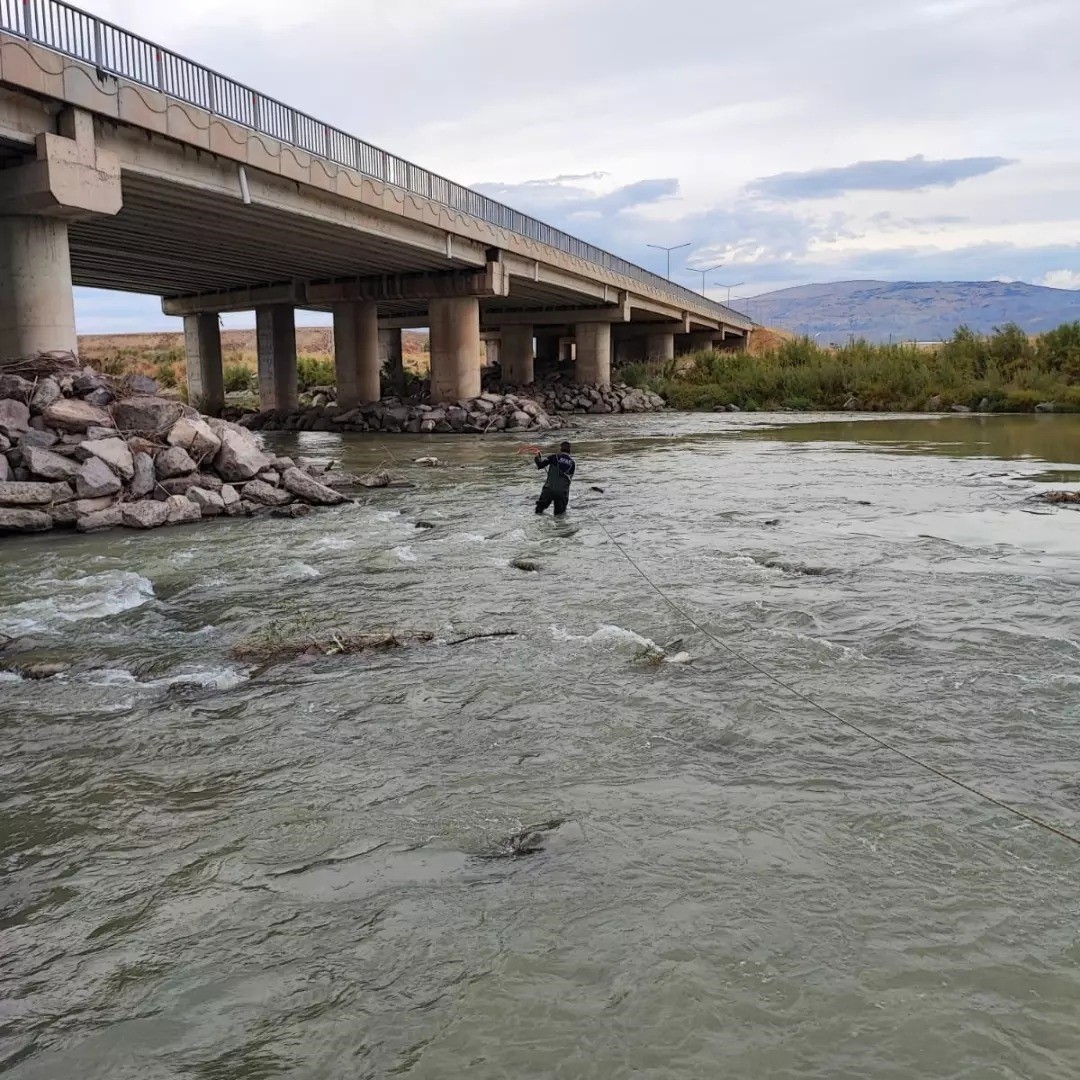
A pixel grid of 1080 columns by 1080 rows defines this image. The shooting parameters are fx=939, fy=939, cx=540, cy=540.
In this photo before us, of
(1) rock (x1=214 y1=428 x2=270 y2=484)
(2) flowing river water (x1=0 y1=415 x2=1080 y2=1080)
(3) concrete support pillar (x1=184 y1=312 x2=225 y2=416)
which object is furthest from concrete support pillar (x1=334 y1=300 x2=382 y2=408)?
(2) flowing river water (x1=0 y1=415 x2=1080 y2=1080)

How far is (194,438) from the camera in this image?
16234 mm

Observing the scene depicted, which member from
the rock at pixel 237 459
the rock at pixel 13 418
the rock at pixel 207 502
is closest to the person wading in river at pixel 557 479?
the rock at pixel 207 502

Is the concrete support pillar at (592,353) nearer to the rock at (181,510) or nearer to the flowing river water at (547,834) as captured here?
the rock at (181,510)

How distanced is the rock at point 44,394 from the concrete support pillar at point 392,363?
126 feet

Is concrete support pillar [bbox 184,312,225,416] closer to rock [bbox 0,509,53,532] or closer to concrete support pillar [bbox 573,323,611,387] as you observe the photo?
concrete support pillar [bbox 573,323,611,387]

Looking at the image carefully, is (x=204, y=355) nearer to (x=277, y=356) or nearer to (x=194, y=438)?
(x=277, y=356)

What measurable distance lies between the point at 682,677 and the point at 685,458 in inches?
738

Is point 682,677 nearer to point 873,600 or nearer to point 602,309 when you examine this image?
point 873,600

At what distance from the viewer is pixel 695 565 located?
10.9m

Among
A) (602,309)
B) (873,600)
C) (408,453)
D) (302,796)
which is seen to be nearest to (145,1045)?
(302,796)

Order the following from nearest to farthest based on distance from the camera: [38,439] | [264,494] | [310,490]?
[38,439]
[264,494]
[310,490]

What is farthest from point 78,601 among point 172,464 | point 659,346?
point 659,346

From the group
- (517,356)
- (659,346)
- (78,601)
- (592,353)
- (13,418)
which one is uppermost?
(659,346)

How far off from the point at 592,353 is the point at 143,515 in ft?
143
